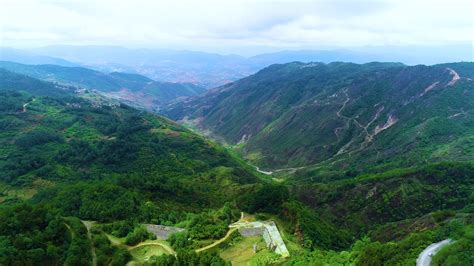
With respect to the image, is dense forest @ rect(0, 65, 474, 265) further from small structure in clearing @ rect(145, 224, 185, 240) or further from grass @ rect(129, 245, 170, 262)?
small structure in clearing @ rect(145, 224, 185, 240)

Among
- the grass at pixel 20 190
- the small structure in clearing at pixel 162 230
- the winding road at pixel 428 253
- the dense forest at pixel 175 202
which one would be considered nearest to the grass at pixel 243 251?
the dense forest at pixel 175 202

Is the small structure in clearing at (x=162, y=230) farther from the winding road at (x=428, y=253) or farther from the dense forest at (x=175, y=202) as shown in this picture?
the winding road at (x=428, y=253)

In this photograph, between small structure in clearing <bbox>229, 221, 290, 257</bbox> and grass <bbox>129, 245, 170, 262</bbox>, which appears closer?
grass <bbox>129, 245, 170, 262</bbox>

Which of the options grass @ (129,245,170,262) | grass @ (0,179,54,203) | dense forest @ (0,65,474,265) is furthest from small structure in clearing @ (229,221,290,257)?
grass @ (0,179,54,203)

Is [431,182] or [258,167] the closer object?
[431,182]

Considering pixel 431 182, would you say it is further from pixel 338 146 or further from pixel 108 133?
pixel 108 133

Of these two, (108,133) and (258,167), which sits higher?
(108,133)

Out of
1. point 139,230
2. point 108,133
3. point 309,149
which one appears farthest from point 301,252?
point 309,149
